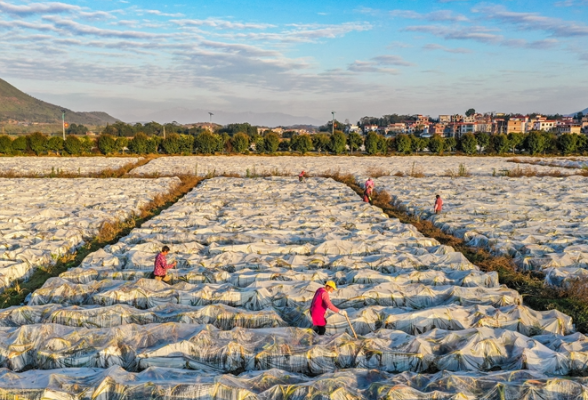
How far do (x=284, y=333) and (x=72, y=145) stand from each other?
50.3 m

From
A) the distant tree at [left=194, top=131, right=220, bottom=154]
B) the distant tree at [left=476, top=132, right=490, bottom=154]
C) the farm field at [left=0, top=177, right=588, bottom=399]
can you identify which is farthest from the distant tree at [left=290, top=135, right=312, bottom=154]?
the farm field at [left=0, top=177, right=588, bottom=399]

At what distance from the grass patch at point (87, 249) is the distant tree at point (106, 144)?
3196 centimetres

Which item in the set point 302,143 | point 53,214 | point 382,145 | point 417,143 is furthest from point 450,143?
point 53,214

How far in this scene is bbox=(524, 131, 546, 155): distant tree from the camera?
57500mm

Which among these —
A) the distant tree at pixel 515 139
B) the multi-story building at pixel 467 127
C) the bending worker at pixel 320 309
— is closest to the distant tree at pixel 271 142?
the distant tree at pixel 515 139

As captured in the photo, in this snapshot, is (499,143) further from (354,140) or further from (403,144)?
(354,140)

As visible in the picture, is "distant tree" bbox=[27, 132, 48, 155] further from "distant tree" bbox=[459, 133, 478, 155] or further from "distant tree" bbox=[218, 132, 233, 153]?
"distant tree" bbox=[459, 133, 478, 155]

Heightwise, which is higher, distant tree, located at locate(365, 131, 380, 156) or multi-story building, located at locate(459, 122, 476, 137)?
multi-story building, located at locate(459, 122, 476, 137)

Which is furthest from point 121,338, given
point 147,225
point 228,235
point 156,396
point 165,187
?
point 165,187

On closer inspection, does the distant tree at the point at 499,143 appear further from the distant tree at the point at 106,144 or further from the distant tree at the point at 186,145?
the distant tree at the point at 106,144

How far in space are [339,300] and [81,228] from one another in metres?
9.23

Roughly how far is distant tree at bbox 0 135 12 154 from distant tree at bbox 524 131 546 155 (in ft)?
195

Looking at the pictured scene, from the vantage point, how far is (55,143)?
167 feet

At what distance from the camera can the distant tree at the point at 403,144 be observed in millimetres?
Answer: 58875
